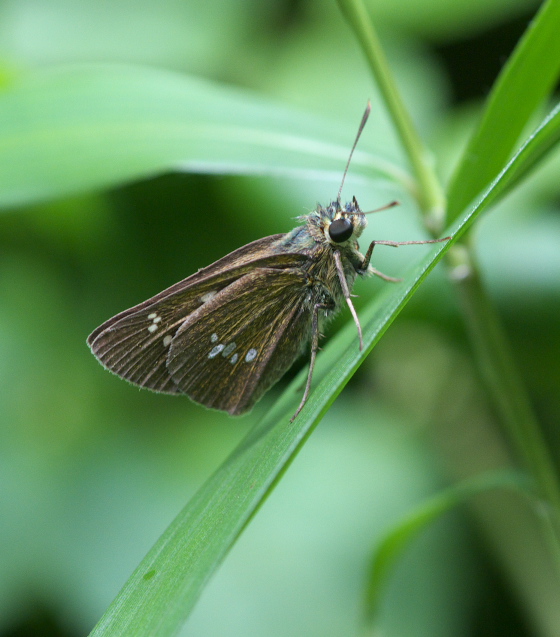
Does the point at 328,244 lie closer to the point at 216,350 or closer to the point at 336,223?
the point at 336,223

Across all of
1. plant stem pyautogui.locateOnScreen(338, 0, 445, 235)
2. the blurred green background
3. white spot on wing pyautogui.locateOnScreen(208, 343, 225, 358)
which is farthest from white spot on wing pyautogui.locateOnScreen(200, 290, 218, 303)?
the blurred green background

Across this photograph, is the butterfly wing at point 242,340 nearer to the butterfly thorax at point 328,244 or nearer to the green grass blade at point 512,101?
the butterfly thorax at point 328,244

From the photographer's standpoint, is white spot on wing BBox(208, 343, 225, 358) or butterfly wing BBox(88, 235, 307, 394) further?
white spot on wing BBox(208, 343, 225, 358)

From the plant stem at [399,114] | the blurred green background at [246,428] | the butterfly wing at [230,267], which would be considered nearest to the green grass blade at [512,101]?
the plant stem at [399,114]

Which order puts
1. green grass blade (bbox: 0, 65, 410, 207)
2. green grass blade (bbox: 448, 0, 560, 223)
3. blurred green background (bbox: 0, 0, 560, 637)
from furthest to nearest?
blurred green background (bbox: 0, 0, 560, 637)
green grass blade (bbox: 0, 65, 410, 207)
green grass blade (bbox: 448, 0, 560, 223)

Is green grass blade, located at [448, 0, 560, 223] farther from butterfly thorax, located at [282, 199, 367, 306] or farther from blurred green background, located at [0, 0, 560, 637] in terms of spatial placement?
blurred green background, located at [0, 0, 560, 637]

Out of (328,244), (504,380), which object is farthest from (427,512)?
(328,244)

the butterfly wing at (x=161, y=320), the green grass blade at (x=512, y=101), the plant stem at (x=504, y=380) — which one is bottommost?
the butterfly wing at (x=161, y=320)
